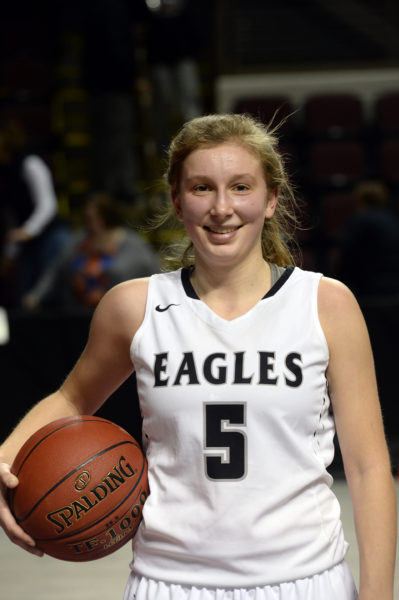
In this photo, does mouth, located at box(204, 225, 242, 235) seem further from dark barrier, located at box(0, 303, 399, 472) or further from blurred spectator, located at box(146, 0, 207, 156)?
blurred spectator, located at box(146, 0, 207, 156)

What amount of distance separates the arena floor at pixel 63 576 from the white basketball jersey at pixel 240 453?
2232mm

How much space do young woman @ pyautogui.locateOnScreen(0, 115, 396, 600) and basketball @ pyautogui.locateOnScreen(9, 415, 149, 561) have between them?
1.2 inches

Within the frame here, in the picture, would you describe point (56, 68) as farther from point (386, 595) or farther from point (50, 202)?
point (386, 595)

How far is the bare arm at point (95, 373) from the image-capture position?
1.87 meters

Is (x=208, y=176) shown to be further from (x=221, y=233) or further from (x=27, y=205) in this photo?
(x=27, y=205)

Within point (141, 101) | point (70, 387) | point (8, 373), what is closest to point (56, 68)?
point (141, 101)

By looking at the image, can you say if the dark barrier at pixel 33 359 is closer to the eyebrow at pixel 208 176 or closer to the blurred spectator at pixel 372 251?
the blurred spectator at pixel 372 251

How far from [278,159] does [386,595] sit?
81 cm

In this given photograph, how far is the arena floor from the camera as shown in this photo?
4000mm

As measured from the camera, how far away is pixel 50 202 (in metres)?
6.69

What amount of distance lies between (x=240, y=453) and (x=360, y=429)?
221 mm

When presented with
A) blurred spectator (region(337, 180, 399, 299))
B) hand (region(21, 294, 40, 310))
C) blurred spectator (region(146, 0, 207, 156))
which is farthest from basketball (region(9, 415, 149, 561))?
blurred spectator (region(146, 0, 207, 156))

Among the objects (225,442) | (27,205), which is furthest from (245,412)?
(27,205)

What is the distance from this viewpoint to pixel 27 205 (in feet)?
22.1
